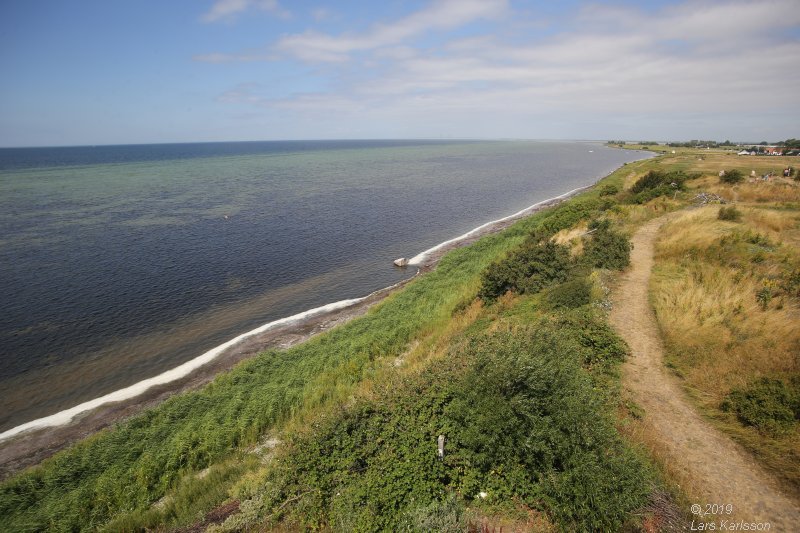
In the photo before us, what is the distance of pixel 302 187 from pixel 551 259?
3151 inches

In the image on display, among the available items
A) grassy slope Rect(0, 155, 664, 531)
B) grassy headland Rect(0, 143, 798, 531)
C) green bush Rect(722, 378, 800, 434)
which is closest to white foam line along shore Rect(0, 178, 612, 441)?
grassy slope Rect(0, 155, 664, 531)

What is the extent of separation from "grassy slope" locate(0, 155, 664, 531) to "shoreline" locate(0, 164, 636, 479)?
2429mm

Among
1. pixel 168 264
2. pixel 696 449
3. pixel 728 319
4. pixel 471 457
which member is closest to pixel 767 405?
pixel 696 449

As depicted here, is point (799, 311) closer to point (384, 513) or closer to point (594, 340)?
point (594, 340)

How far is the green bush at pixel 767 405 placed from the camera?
992 centimetres

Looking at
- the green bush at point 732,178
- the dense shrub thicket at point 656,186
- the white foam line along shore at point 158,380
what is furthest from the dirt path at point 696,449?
the green bush at point 732,178

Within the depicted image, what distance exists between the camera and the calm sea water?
78.5 ft

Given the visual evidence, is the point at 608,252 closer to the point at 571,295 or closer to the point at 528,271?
the point at 528,271

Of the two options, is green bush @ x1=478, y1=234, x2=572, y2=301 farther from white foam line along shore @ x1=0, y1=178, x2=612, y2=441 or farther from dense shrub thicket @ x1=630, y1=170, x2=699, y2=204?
dense shrub thicket @ x1=630, y1=170, x2=699, y2=204

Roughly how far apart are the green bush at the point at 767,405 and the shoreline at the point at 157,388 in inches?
866

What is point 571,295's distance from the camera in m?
18.0

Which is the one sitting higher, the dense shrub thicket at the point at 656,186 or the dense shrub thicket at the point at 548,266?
the dense shrub thicket at the point at 656,186

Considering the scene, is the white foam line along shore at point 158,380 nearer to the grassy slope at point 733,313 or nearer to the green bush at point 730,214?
the grassy slope at point 733,313

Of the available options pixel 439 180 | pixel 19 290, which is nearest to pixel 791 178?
pixel 439 180
